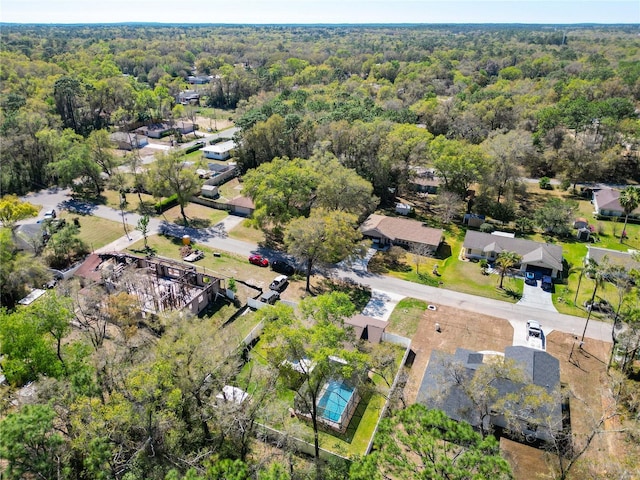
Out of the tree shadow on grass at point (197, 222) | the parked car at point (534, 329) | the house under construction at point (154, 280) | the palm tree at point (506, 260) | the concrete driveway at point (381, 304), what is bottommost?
the concrete driveway at point (381, 304)

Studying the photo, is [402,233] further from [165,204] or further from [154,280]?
[165,204]

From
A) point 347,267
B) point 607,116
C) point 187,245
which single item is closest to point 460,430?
point 347,267

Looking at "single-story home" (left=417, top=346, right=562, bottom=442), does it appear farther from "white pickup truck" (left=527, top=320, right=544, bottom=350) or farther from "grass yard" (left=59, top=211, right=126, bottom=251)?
"grass yard" (left=59, top=211, right=126, bottom=251)

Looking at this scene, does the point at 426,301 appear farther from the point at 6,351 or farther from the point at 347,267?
the point at 6,351

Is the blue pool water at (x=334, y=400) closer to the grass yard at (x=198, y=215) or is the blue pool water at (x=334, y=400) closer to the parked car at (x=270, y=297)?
the parked car at (x=270, y=297)

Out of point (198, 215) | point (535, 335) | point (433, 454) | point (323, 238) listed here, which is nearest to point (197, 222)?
point (198, 215)

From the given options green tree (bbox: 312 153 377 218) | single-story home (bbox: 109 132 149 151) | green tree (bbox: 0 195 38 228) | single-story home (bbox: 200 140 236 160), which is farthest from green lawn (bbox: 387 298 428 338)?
single-story home (bbox: 109 132 149 151)

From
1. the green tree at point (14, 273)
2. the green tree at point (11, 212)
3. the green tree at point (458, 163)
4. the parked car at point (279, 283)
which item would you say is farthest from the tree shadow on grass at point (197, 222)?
the green tree at point (458, 163)
